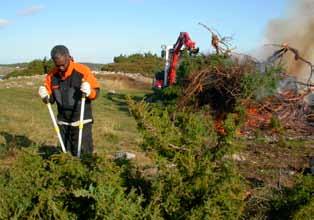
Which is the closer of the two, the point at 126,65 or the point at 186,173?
the point at 186,173

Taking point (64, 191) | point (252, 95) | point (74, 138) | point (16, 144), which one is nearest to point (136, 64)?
point (252, 95)

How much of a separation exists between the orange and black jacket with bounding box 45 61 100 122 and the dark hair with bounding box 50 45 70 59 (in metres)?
0.26

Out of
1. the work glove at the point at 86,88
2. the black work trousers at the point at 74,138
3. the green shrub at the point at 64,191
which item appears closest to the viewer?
the green shrub at the point at 64,191

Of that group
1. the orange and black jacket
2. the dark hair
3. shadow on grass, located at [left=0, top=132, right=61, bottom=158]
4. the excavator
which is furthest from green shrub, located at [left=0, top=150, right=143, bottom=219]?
the excavator

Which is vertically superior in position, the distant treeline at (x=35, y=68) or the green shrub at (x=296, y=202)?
the green shrub at (x=296, y=202)

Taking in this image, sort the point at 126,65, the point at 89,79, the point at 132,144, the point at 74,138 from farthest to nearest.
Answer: the point at 126,65 < the point at 132,144 < the point at 74,138 < the point at 89,79

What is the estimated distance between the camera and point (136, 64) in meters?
54.9

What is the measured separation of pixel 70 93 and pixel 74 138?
59 centimetres

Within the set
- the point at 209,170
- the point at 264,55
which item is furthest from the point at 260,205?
the point at 264,55

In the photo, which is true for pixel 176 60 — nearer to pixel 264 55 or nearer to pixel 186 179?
pixel 264 55

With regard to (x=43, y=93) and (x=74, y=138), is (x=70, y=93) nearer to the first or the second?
(x=43, y=93)

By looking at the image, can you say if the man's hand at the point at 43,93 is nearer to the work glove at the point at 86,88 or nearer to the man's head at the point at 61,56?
the man's head at the point at 61,56

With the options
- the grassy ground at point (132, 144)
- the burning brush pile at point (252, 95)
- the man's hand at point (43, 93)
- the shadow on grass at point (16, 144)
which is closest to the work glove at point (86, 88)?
the man's hand at point (43, 93)

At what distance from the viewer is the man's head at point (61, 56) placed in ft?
20.4
